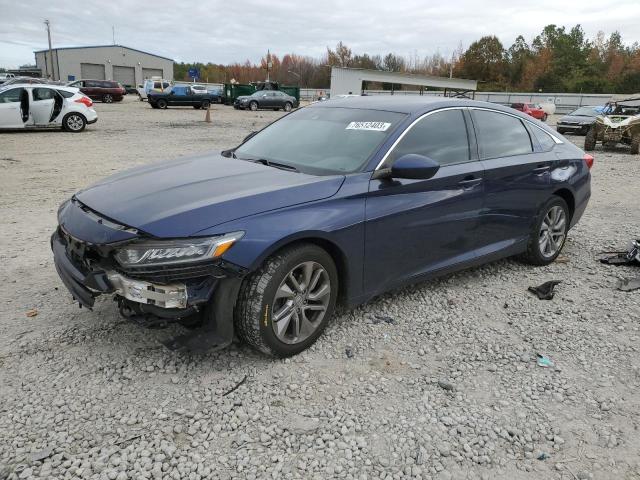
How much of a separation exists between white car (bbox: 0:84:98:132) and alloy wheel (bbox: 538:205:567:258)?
1610 centimetres

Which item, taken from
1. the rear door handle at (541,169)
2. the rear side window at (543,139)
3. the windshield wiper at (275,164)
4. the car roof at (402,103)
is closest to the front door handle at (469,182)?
the car roof at (402,103)

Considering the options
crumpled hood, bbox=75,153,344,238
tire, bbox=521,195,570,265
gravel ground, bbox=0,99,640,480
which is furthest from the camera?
tire, bbox=521,195,570,265

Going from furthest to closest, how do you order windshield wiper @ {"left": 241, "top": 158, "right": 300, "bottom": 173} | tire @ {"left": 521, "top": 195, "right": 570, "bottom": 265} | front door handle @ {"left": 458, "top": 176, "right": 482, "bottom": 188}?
tire @ {"left": 521, "top": 195, "right": 570, "bottom": 265} < front door handle @ {"left": 458, "top": 176, "right": 482, "bottom": 188} < windshield wiper @ {"left": 241, "top": 158, "right": 300, "bottom": 173}

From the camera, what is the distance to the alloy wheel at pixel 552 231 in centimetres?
516

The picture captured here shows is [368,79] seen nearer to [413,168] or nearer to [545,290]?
[545,290]

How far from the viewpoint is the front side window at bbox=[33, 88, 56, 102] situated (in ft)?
53.7

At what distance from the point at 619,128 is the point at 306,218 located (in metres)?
16.8

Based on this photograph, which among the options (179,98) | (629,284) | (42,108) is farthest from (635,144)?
(179,98)

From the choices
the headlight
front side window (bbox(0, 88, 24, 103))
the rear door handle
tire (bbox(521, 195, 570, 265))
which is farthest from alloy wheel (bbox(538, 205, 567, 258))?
front side window (bbox(0, 88, 24, 103))

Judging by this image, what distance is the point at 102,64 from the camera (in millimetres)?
76375

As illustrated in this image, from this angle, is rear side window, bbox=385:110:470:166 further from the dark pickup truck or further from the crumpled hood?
the dark pickup truck

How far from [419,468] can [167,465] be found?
1186 millimetres

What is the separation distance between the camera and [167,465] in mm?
2447

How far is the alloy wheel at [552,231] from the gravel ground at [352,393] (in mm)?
592
